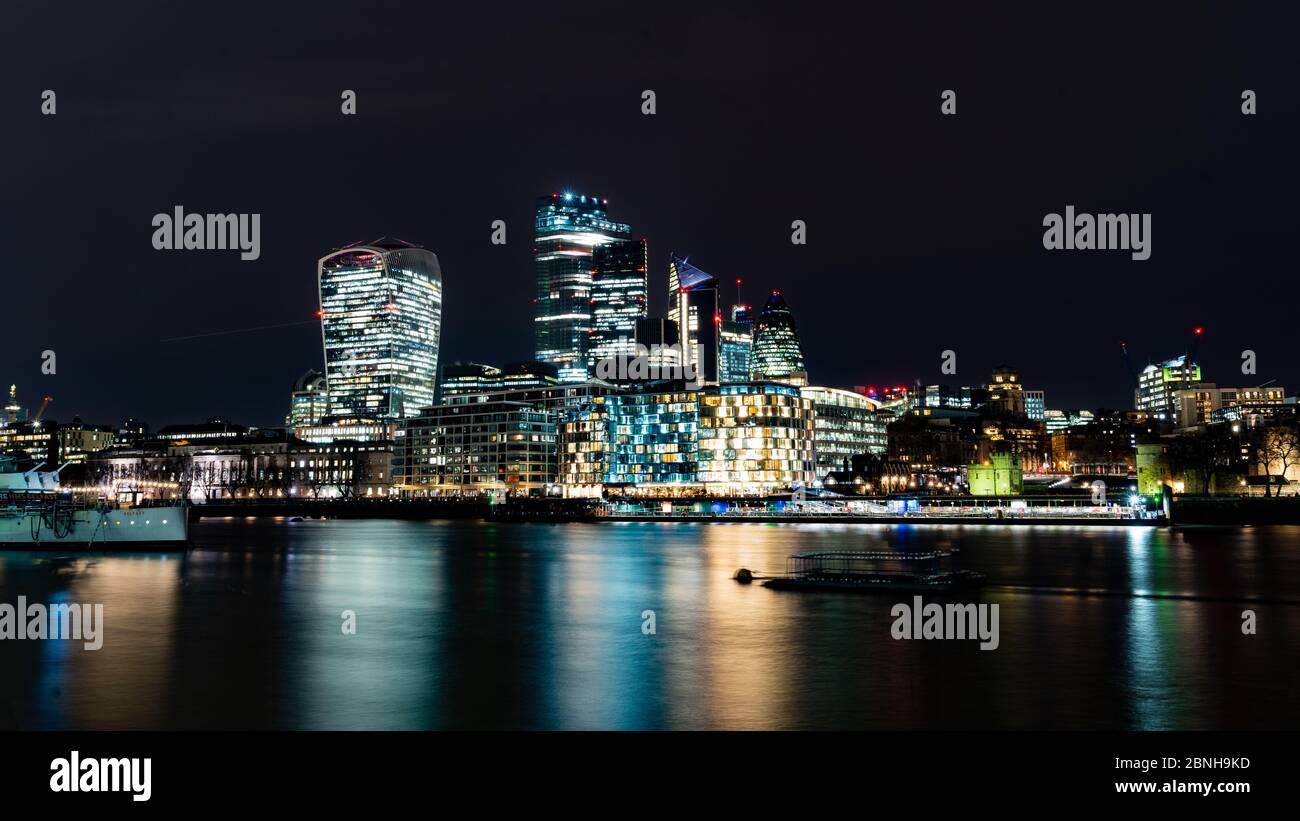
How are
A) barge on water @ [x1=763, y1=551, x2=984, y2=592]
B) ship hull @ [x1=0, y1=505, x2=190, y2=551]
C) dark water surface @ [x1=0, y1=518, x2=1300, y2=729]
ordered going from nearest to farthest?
dark water surface @ [x1=0, y1=518, x2=1300, y2=729], barge on water @ [x1=763, y1=551, x2=984, y2=592], ship hull @ [x1=0, y1=505, x2=190, y2=551]

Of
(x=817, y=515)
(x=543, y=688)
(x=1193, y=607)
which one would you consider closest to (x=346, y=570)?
(x=543, y=688)

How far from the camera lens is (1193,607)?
42500 millimetres

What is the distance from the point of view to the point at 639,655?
1265 inches

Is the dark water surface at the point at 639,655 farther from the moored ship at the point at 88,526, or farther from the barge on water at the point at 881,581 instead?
the moored ship at the point at 88,526

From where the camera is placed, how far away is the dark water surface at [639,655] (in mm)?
23578

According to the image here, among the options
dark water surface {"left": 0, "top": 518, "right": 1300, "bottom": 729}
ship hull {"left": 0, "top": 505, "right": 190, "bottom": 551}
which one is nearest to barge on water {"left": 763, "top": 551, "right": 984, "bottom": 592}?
dark water surface {"left": 0, "top": 518, "right": 1300, "bottom": 729}

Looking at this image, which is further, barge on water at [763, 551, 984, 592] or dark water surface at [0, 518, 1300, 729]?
barge on water at [763, 551, 984, 592]

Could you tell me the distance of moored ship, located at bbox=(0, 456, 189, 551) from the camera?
8450cm

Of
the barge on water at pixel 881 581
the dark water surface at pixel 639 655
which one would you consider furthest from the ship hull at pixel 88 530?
the barge on water at pixel 881 581

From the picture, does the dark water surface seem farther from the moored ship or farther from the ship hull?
the moored ship

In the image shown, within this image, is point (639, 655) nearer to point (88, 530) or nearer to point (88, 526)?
point (88, 530)

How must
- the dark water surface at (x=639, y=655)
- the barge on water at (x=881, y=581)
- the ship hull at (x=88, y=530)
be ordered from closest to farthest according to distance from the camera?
the dark water surface at (x=639, y=655) < the barge on water at (x=881, y=581) < the ship hull at (x=88, y=530)

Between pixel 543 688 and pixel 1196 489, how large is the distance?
174770 millimetres
